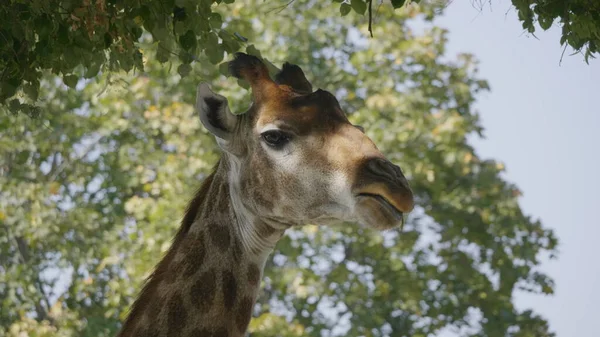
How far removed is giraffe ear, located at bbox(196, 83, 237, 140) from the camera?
5.44 metres

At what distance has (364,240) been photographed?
15781 mm

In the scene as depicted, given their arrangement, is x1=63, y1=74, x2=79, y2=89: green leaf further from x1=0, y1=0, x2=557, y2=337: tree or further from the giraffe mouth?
x1=0, y1=0, x2=557, y2=337: tree

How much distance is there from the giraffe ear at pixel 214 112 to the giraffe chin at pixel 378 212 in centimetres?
89

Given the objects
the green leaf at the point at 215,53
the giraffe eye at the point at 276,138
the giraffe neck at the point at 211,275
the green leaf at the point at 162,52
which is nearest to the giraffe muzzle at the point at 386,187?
the giraffe eye at the point at 276,138

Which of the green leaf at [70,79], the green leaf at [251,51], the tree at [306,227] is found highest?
the tree at [306,227]

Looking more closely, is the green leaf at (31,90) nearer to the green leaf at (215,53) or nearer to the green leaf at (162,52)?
the green leaf at (162,52)

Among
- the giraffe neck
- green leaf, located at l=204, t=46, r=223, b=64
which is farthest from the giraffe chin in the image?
green leaf, located at l=204, t=46, r=223, b=64

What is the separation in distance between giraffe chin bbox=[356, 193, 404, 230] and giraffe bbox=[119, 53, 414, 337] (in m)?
0.02

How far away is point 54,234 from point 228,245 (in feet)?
34.7

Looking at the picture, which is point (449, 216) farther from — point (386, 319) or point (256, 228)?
point (256, 228)

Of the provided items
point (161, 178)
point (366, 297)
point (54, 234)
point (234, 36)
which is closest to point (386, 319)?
point (366, 297)

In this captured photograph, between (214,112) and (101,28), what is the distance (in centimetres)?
81

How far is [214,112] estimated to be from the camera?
218 inches

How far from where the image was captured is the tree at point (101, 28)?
5.62m
